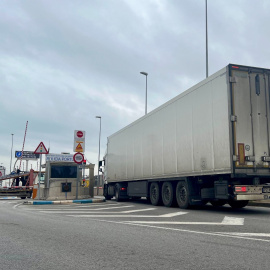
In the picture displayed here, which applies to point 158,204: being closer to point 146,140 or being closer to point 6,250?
point 146,140

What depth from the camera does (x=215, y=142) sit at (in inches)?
399

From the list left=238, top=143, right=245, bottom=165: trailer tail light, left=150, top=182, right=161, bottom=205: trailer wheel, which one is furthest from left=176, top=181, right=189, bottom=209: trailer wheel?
left=238, top=143, right=245, bottom=165: trailer tail light

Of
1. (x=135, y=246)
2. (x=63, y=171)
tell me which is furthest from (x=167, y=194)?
(x=135, y=246)

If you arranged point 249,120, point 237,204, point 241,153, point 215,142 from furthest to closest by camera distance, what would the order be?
1. point 237,204
2. point 215,142
3. point 249,120
4. point 241,153

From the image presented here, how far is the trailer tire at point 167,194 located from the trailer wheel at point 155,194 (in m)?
0.47

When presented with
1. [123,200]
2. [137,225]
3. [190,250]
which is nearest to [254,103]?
[137,225]

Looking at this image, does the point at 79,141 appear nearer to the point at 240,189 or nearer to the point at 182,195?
the point at 182,195

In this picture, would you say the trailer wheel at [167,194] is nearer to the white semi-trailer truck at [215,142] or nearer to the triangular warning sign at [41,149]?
the white semi-trailer truck at [215,142]

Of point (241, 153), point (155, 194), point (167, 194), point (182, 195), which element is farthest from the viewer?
point (155, 194)

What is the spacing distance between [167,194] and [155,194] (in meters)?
1.16

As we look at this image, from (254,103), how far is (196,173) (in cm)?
281

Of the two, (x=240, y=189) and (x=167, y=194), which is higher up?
(x=240, y=189)

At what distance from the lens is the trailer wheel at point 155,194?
13.9 metres

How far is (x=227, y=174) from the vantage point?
10008mm
